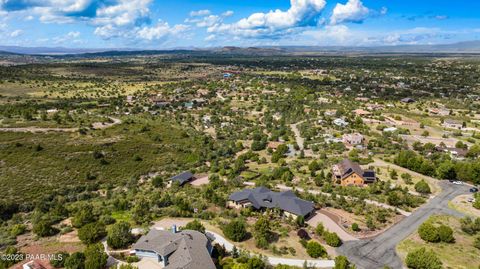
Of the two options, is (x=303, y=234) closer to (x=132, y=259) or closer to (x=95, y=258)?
(x=132, y=259)

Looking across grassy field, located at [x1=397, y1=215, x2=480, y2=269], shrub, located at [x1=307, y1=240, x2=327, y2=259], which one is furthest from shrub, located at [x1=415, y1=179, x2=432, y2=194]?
shrub, located at [x1=307, y1=240, x2=327, y2=259]

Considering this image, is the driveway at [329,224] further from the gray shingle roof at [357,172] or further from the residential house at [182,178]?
the residential house at [182,178]

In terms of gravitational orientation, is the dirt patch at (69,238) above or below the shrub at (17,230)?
below

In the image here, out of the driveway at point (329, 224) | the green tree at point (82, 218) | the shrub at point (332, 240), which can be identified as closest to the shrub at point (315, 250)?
the shrub at point (332, 240)

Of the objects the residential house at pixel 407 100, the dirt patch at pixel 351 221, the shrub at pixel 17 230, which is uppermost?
the residential house at pixel 407 100

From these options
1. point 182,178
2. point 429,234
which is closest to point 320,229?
point 429,234

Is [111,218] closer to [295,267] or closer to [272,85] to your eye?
[295,267]

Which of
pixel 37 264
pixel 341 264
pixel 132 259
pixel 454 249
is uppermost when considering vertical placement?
pixel 37 264
